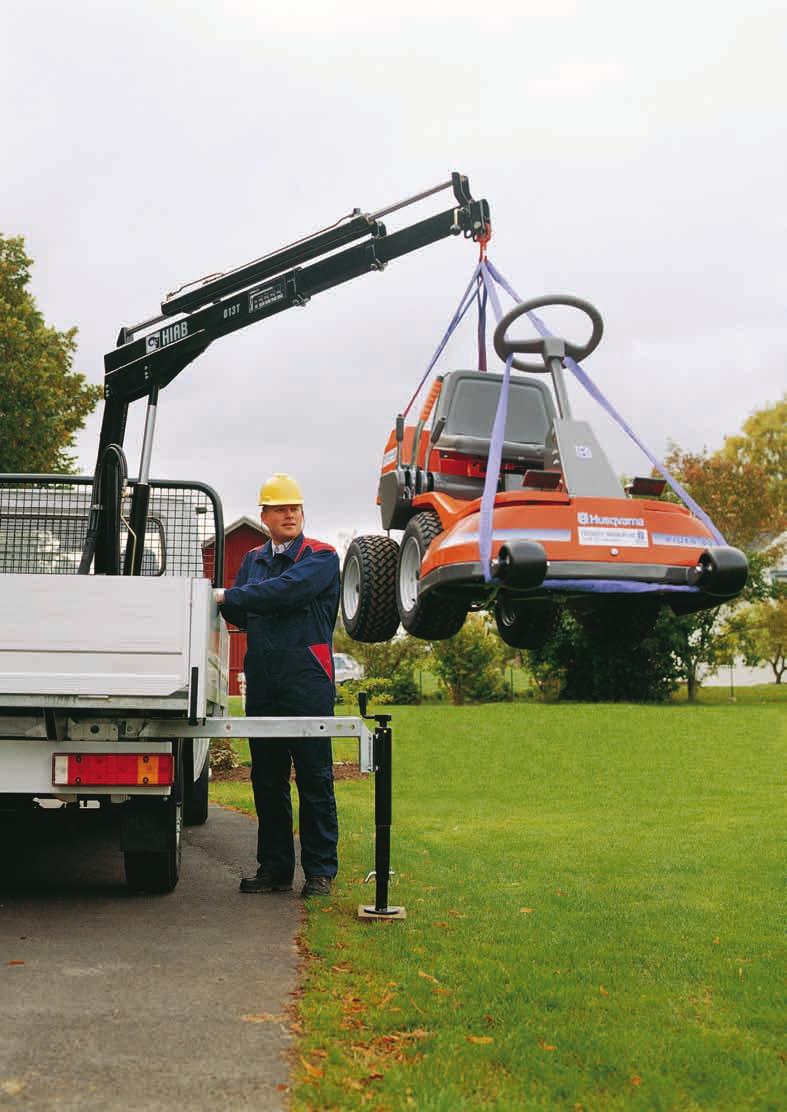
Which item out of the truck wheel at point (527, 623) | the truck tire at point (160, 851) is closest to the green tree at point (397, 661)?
the truck tire at point (160, 851)

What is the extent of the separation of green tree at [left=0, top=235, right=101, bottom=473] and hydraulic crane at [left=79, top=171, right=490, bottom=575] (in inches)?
780

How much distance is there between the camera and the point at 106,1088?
3.78 meters

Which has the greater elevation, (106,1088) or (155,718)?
(155,718)

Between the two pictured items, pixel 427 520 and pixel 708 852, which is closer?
pixel 427 520

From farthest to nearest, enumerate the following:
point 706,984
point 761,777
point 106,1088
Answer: point 761,777 → point 706,984 → point 106,1088

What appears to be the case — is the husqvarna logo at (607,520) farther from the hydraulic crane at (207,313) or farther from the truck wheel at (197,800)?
the truck wheel at (197,800)

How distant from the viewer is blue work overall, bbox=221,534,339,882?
6777mm

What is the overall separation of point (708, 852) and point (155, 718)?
5515mm

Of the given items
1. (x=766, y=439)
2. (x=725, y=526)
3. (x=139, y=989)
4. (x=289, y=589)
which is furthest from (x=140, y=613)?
(x=766, y=439)

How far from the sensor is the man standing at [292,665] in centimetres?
684

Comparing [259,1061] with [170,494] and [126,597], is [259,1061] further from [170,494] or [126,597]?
[170,494]

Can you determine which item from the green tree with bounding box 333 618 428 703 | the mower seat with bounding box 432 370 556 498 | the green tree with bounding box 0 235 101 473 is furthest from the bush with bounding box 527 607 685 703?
the mower seat with bounding box 432 370 556 498

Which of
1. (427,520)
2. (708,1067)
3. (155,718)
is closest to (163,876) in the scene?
(155,718)

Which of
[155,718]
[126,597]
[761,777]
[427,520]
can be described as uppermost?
[427,520]
